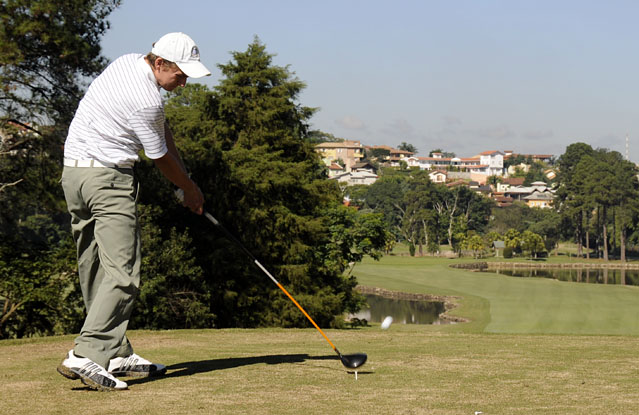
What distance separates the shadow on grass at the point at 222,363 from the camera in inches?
230

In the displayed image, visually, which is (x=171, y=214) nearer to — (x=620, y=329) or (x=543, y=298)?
(x=620, y=329)

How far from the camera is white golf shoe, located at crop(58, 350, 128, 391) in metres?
5.09

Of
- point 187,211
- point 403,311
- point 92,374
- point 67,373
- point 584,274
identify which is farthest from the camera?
point 584,274

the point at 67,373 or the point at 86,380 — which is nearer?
the point at 86,380

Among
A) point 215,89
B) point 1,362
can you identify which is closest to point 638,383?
point 1,362

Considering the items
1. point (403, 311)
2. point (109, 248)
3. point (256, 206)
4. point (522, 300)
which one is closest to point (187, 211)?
point (256, 206)

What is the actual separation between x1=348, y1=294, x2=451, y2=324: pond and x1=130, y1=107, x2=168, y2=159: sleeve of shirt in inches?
1750

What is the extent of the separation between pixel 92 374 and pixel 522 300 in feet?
184

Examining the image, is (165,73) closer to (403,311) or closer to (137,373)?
(137,373)

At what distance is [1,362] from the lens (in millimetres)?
6672

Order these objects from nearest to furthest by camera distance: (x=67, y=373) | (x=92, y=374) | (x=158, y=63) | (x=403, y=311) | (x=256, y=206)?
(x=92, y=374) → (x=67, y=373) → (x=158, y=63) → (x=256, y=206) → (x=403, y=311)

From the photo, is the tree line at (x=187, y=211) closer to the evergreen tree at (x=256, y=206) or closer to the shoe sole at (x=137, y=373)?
the evergreen tree at (x=256, y=206)

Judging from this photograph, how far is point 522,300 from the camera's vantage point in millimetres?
58562

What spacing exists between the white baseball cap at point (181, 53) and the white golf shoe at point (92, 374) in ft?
6.45
